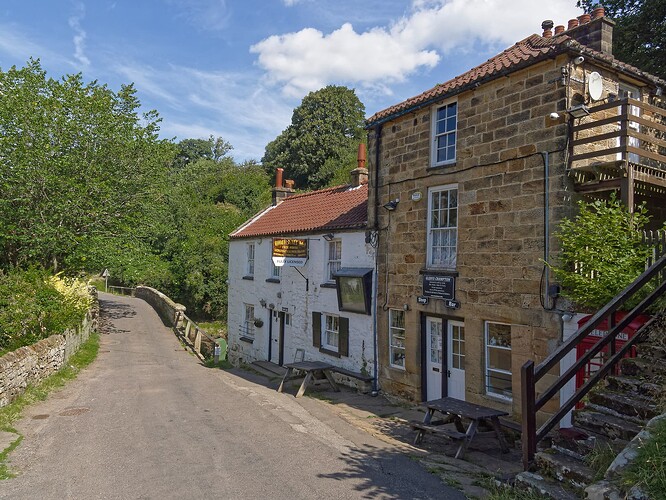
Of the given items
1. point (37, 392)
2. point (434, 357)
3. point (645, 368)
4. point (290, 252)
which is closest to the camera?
point (645, 368)

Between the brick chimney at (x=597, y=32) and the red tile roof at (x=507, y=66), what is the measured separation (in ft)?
1.36

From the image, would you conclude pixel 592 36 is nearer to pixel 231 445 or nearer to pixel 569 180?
pixel 569 180

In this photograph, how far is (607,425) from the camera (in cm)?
576

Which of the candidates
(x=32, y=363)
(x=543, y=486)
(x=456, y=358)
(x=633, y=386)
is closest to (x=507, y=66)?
(x=456, y=358)

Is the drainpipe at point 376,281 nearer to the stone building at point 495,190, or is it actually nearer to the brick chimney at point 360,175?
the stone building at point 495,190

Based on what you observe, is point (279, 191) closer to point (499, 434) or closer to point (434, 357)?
point (434, 357)

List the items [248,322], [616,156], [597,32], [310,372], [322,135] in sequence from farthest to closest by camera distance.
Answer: [322,135], [248,322], [310,372], [597,32], [616,156]

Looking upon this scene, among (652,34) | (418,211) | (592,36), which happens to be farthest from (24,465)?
(652,34)

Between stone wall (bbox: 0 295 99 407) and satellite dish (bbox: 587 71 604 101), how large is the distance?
12.9 m

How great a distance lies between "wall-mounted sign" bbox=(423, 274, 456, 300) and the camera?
11758 millimetres

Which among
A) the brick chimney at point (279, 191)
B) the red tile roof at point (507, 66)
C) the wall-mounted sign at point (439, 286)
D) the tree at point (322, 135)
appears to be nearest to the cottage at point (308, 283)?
the brick chimney at point (279, 191)

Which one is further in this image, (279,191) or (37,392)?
(279,191)

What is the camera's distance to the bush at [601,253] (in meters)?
8.34

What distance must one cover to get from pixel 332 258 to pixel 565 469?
11625mm
